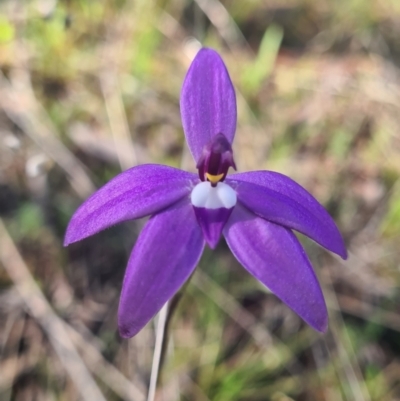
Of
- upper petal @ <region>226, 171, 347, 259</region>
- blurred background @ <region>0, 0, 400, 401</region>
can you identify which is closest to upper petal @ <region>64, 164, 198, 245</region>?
upper petal @ <region>226, 171, 347, 259</region>

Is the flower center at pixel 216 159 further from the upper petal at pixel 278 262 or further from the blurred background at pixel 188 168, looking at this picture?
the blurred background at pixel 188 168

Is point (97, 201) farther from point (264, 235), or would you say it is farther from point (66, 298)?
point (66, 298)

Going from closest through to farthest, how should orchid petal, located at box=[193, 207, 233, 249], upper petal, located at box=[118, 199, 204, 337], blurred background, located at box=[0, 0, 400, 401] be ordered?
upper petal, located at box=[118, 199, 204, 337] → orchid petal, located at box=[193, 207, 233, 249] → blurred background, located at box=[0, 0, 400, 401]

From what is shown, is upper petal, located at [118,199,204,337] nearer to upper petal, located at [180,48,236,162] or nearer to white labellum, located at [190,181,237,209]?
white labellum, located at [190,181,237,209]

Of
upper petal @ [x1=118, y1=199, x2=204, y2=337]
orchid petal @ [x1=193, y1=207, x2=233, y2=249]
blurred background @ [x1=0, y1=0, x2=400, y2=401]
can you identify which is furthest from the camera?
blurred background @ [x1=0, y1=0, x2=400, y2=401]

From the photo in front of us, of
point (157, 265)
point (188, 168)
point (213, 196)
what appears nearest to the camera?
point (157, 265)

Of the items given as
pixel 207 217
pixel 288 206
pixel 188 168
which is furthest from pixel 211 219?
pixel 188 168

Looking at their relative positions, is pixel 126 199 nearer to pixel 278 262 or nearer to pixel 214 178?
pixel 214 178

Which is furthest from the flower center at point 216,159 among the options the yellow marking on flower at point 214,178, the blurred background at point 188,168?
the blurred background at point 188,168
